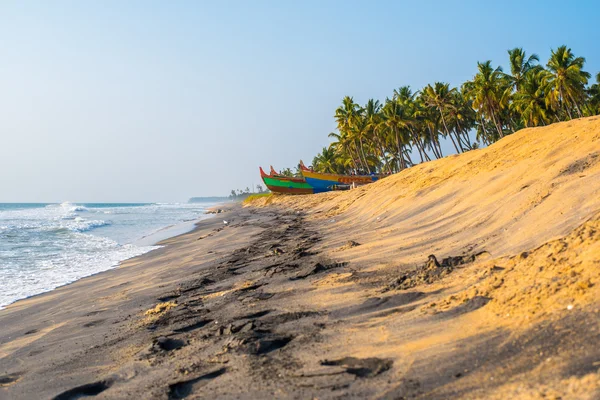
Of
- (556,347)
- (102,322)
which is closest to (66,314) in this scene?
(102,322)

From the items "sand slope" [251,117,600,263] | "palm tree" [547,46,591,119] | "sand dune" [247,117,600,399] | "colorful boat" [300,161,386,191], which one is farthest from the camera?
"colorful boat" [300,161,386,191]

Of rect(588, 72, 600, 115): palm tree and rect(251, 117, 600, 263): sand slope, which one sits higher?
rect(588, 72, 600, 115): palm tree

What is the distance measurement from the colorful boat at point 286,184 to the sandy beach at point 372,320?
145 feet

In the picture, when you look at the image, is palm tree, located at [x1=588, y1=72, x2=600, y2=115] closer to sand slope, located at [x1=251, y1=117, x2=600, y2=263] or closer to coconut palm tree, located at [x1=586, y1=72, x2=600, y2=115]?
coconut palm tree, located at [x1=586, y1=72, x2=600, y2=115]

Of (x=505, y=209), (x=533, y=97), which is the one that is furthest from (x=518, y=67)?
(x=505, y=209)

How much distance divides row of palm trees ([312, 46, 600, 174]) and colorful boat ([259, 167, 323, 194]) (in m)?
10.6

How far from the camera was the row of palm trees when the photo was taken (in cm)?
4159

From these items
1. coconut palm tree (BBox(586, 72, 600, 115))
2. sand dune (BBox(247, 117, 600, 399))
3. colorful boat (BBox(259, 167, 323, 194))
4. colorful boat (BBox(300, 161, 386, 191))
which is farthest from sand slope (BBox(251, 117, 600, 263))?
coconut palm tree (BBox(586, 72, 600, 115))

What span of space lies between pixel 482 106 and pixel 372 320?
47103mm

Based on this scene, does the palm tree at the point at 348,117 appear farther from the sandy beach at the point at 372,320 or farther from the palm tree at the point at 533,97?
the sandy beach at the point at 372,320

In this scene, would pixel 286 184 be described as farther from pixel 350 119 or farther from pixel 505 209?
pixel 505 209

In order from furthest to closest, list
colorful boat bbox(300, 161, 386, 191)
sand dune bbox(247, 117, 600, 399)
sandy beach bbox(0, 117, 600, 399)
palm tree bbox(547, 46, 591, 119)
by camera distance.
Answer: colorful boat bbox(300, 161, 386, 191) → palm tree bbox(547, 46, 591, 119) → sandy beach bbox(0, 117, 600, 399) → sand dune bbox(247, 117, 600, 399)

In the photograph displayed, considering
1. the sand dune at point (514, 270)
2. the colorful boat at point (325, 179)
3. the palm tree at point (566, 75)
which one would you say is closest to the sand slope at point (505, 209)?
the sand dune at point (514, 270)

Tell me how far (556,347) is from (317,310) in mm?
2966
